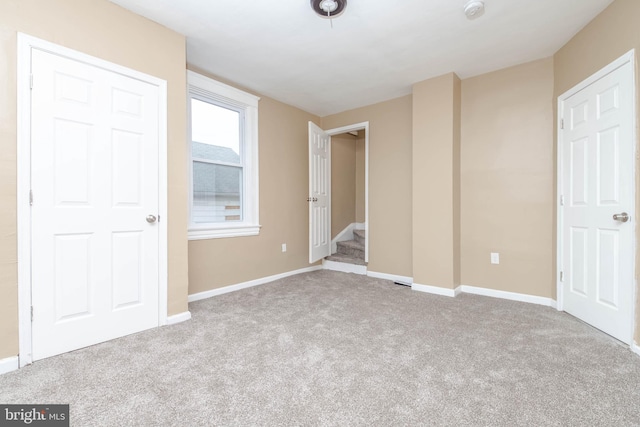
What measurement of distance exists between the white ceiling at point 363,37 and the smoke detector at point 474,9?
38 mm

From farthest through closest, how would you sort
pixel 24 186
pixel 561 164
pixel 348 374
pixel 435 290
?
1. pixel 435 290
2. pixel 561 164
3. pixel 24 186
4. pixel 348 374

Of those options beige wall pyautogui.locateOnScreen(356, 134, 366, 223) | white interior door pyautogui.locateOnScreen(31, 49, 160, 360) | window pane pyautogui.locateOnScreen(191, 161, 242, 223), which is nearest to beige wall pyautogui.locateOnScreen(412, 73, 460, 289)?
beige wall pyautogui.locateOnScreen(356, 134, 366, 223)

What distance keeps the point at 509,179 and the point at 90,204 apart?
3819mm

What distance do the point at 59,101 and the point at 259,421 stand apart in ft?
7.51

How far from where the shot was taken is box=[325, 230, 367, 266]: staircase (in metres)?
4.51

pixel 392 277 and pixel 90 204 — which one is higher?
pixel 90 204

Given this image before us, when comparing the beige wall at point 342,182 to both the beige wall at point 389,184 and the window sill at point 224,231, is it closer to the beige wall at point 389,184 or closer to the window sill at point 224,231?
the beige wall at point 389,184

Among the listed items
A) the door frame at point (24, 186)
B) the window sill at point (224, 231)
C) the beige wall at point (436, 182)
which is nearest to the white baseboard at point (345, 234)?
the window sill at point (224, 231)

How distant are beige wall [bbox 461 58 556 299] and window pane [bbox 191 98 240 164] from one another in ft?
9.02

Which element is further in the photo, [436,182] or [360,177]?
[360,177]

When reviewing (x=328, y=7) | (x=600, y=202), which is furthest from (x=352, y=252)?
(x=328, y=7)

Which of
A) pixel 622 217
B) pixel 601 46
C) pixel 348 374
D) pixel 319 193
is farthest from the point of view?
pixel 319 193

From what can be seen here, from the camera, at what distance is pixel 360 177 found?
539 cm

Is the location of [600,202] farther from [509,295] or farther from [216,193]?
[216,193]
